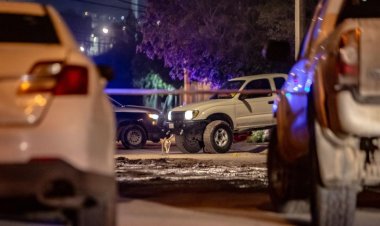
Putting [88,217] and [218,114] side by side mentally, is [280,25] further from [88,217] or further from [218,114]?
[88,217]

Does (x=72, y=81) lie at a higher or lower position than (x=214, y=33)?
lower

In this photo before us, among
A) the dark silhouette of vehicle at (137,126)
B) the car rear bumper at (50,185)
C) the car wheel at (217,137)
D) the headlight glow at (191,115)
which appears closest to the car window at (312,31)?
the car rear bumper at (50,185)

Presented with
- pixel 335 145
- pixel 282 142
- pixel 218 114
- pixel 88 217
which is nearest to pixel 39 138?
pixel 88 217

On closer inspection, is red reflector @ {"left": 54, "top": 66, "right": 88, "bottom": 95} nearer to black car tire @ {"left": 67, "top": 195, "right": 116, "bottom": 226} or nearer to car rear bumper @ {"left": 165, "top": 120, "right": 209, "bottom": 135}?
black car tire @ {"left": 67, "top": 195, "right": 116, "bottom": 226}

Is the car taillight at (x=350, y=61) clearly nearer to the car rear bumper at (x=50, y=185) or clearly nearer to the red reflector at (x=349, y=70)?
the red reflector at (x=349, y=70)

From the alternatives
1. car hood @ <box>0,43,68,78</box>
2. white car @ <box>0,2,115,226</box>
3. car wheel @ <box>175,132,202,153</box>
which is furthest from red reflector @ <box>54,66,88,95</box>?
→ car wheel @ <box>175,132,202,153</box>

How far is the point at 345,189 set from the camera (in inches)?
233

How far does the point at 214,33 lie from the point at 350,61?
20949mm

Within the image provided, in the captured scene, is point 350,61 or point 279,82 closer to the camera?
point 350,61

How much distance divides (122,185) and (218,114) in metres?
8.24

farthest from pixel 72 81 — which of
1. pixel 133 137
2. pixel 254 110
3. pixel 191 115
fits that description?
pixel 133 137

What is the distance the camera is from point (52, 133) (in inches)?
183

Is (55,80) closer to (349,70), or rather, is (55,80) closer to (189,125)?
(349,70)

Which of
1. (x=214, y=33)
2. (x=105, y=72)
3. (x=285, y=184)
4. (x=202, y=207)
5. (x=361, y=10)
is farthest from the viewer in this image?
(x=214, y=33)
